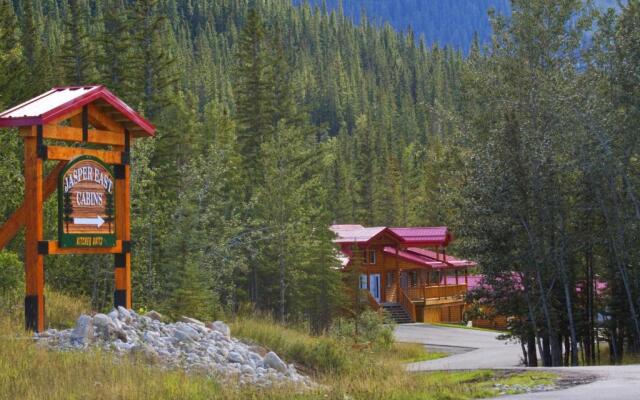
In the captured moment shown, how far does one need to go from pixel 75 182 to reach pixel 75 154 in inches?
23.2

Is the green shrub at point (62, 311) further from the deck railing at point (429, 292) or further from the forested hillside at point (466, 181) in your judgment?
the deck railing at point (429, 292)

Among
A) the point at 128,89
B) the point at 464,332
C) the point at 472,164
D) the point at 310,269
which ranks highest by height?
the point at 128,89

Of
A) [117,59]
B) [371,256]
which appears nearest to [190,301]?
[117,59]

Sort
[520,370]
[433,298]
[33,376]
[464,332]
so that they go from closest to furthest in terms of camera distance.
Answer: [33,376], [520,370], [464,332], [433,298]

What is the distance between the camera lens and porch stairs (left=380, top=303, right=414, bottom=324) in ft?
173

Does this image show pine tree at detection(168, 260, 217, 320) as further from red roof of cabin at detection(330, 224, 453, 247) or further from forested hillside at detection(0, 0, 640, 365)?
red roof of cabin at detection(330, 224, 453, 247)

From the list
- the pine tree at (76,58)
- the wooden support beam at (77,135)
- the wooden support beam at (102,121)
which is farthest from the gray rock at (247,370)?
the pine tree at (76,58)

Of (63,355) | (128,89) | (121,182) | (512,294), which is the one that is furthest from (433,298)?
(63,355)

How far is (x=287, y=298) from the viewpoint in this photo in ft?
139

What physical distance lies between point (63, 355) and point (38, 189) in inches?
147

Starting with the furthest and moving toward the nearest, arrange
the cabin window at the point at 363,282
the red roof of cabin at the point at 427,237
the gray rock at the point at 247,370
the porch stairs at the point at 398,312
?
the red roof of cabin at the point at 427,237 → the cabin window at the point at 363,282 → the porch stairs at the point at 398,312 → the gray rock at the point at 247,370

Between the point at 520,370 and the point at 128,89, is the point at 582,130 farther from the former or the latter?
the point at 128,89

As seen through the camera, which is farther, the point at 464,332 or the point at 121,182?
the point at 464,332

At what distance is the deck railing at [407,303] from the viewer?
5378 centimetres
